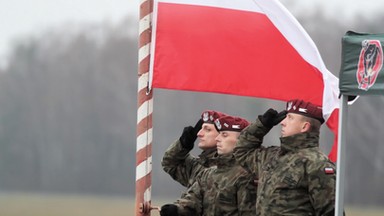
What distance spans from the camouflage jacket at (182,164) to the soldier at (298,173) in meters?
1.51

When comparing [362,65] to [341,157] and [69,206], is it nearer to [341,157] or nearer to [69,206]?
[341,157]

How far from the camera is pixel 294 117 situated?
9.78 metres

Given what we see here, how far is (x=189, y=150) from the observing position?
11.6m

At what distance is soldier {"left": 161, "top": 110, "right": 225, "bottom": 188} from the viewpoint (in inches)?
440

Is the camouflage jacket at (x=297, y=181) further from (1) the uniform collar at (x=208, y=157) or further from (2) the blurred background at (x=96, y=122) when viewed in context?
(2) the blurred background at (x=96, y=122)

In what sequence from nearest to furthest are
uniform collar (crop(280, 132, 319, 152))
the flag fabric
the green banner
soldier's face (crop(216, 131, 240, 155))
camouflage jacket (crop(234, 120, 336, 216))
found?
the green banner, camouflage jacket (crop(234, 120, 336, 216)), uniform collar (crop(280, 132, 319, 152)), soldier's face (crop(216, 131, 240, 155)), the flag fabric

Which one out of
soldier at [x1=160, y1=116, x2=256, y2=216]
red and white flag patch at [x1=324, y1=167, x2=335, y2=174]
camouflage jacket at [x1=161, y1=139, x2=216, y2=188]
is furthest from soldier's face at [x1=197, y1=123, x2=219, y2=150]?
red and white flag patch at [x1=324, y1=167, x2=335, y2=174]

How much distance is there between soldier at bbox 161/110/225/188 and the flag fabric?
38 cm

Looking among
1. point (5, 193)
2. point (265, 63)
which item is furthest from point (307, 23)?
point (265, 63)

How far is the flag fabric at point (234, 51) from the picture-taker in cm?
1121

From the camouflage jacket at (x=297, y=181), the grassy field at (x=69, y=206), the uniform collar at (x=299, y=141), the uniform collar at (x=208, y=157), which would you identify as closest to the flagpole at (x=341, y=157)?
the camouflage jacket at (x=297, y=181)

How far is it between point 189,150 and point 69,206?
34858 millimetres

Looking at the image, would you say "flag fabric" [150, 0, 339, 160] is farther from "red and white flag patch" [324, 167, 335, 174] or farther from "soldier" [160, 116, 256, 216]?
"red and white flag patch" [324, 167, 335, 174]

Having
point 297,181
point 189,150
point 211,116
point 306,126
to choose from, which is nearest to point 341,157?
point 297,181
